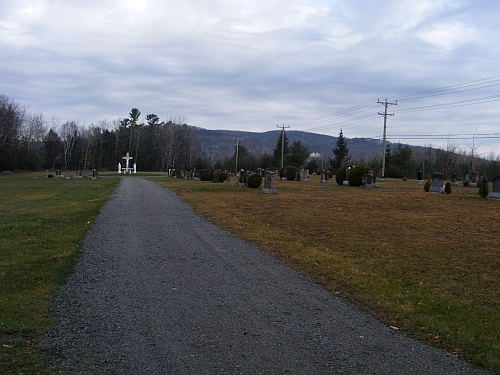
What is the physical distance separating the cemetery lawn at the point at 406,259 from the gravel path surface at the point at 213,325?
392 millimetres

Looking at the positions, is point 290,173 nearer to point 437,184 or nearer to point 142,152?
point 437,184

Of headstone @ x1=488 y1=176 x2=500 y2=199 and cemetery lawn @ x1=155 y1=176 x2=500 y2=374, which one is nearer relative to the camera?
cemetery lawn @ x1=155 y1=176 x2=500 y2=374

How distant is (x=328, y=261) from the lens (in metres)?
8.00

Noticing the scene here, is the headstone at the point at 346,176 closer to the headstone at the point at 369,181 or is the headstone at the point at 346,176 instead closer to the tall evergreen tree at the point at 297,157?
the headstone at the point at 369,181

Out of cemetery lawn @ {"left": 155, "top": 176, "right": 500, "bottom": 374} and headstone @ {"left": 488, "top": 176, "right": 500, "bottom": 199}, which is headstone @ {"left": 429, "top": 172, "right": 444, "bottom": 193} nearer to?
headstone @ {"left": 488, "top": 176, "right": 500, "bottom": 199}

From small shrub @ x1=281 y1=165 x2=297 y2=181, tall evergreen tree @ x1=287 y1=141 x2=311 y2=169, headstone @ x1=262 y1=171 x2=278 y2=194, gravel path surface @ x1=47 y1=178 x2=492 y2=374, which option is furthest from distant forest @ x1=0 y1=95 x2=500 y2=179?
gravel path surface @ x1=47 y1=178 x2=492 y2=374

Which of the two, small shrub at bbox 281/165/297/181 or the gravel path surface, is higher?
small shrub at bbox 281/165/297/181

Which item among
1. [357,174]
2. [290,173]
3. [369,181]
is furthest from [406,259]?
[290,173]

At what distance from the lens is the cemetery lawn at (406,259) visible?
4809 millimetres

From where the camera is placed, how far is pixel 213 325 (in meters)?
4.54

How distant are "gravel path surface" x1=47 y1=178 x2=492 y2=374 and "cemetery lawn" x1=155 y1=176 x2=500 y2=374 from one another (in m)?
0.39

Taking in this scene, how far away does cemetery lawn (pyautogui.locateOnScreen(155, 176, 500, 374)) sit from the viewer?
4809 mm

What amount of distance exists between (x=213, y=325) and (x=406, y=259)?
4767 mm

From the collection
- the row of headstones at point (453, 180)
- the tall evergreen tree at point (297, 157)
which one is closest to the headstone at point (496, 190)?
the row of headstones at point (453, 180)
